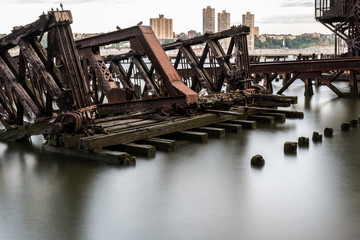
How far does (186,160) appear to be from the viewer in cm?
947

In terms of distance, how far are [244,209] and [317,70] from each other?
1621 cm

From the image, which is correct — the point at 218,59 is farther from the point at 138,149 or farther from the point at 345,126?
the point at 138,149

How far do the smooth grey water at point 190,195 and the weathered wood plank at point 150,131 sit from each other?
0.46 meters

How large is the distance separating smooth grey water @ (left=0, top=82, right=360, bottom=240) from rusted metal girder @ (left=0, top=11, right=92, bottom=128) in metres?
1.18

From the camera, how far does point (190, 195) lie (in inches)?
281

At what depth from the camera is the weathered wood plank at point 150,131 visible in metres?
9.51

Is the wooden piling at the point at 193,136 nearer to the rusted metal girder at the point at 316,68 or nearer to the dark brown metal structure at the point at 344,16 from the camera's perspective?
the rusted metal girder at the point at 316,68

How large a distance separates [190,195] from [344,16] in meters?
24.2

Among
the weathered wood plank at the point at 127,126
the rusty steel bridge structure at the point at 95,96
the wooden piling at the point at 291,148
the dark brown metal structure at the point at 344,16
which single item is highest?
the dark brown metal structure at the point at 344,16

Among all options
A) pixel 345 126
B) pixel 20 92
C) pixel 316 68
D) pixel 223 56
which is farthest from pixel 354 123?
pixel 20 92

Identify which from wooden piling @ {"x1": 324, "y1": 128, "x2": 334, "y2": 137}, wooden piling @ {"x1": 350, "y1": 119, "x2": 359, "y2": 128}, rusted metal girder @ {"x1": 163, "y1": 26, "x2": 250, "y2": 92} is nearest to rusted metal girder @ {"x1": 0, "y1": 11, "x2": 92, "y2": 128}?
wooden piling @ {"x1": 324, "y1": 128, "x2": 334, "y2": 137}

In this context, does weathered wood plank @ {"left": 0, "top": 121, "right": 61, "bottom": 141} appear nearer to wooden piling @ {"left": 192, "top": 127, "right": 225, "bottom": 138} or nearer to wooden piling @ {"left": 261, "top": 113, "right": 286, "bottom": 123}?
wooden piling @ {"left": 192, "top": 127, "right": 225, "bottom": 138}

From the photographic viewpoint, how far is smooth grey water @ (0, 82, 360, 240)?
581 cm

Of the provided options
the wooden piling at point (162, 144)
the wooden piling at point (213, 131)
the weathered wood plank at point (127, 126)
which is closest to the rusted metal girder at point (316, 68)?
the wooden piling at point (213, 131)
